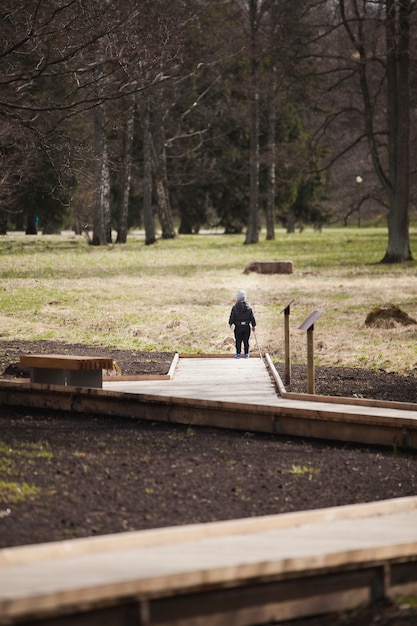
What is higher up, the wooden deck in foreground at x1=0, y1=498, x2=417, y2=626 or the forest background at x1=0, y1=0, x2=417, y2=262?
the forest background at x1=0, y1=0, x2=417, y2=262

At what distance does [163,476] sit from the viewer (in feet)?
26.8

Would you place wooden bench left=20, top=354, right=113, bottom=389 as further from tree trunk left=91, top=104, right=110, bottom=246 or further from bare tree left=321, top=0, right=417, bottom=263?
tree trunk left=91, top=104, right=110, bottom=246

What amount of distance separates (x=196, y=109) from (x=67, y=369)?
158ft

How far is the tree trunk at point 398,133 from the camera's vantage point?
33.1 metres

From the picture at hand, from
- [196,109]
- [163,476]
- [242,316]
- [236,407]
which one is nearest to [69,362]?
[236,407]

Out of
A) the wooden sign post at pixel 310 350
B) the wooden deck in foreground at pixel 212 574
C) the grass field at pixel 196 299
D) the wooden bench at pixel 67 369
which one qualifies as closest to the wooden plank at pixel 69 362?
the wooden bench at pixel 67 369

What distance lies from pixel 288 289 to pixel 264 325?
6.93 metres

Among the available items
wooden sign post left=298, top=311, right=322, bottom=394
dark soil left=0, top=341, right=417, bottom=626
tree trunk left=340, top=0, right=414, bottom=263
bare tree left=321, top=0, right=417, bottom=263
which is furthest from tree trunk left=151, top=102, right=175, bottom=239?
dark soil left=0, top=341, right=417, bottom=626

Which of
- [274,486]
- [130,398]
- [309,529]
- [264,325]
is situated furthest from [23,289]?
[309,529]

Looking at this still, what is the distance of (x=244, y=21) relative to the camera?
1809 inches

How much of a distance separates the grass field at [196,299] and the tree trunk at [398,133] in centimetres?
118

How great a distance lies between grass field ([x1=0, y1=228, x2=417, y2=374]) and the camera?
17641mm

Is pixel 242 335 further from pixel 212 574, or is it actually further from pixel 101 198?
pixel 101 198

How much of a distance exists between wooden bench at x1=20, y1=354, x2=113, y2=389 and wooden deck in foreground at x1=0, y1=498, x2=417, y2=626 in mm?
5327
